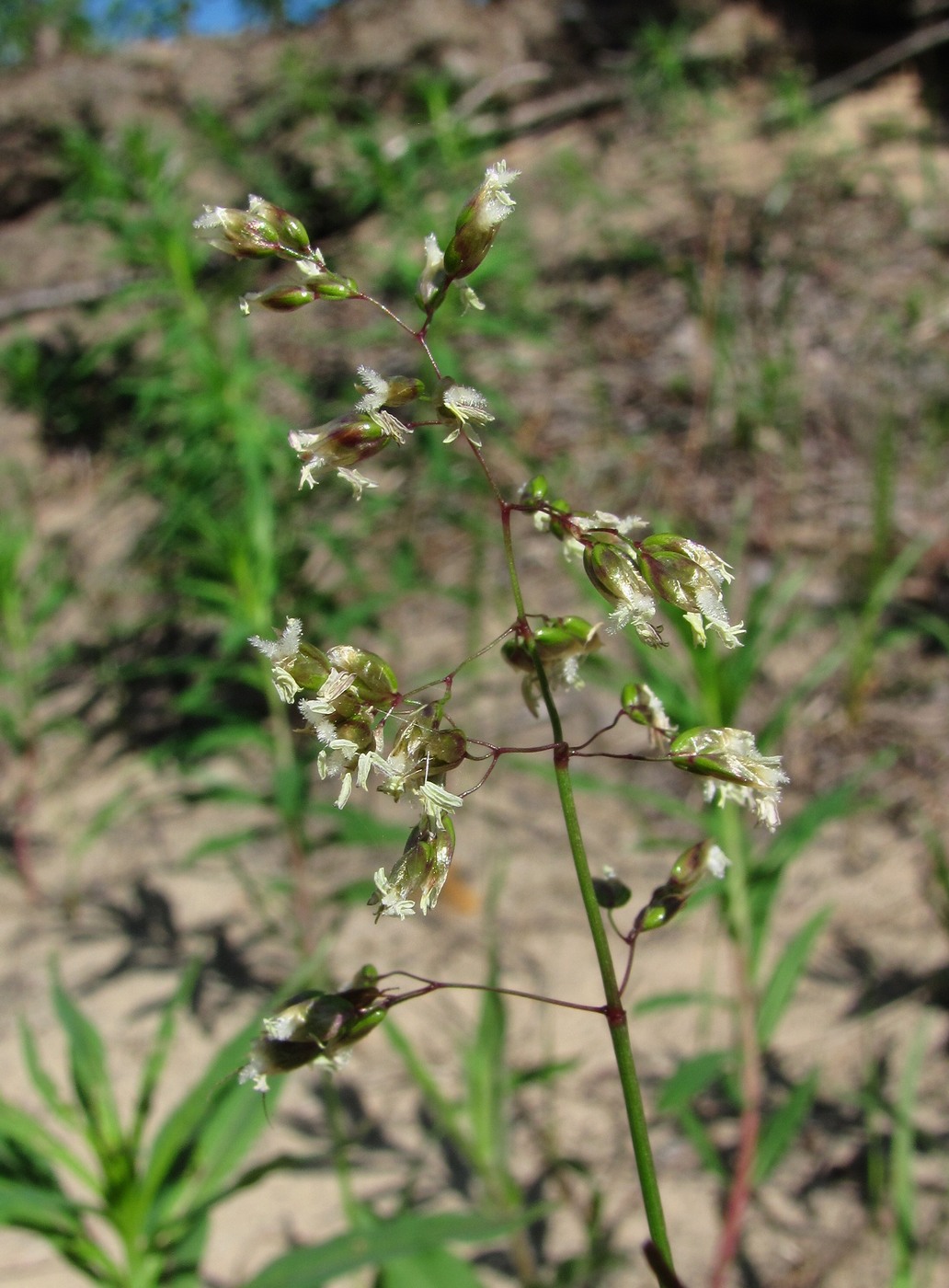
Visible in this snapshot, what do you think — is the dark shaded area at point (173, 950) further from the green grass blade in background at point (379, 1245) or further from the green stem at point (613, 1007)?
the green stem at point (613, 1007)

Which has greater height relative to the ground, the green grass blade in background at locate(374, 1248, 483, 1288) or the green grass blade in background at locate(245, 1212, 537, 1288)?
the green grass blade in background at locate(245, 1212, 537, 1288)

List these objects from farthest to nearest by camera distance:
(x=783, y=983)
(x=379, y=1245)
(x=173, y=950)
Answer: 1. (x=173, y=950)
2. (x=783, y=983)
3. (x=379, y=1245)

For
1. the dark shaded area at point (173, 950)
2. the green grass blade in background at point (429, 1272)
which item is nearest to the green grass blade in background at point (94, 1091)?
the green grass blade in background at point (429, 1272)

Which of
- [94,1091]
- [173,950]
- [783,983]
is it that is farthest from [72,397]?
[783,983]

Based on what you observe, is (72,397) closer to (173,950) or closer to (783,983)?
(173,950)

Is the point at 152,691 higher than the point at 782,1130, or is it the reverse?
the point at 782,1130

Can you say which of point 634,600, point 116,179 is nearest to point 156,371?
point 116,179

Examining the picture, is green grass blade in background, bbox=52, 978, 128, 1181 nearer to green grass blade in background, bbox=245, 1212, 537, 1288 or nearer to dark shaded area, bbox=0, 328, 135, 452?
green grass blade in background, bbox=245, 1212, 537, 1288

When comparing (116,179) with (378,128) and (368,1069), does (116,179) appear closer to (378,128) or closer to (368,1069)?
(378,128)

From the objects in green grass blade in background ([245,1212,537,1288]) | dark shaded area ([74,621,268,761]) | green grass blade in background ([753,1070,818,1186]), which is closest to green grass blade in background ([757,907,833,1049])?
green grass blade in background ([753,1070,818,1186])

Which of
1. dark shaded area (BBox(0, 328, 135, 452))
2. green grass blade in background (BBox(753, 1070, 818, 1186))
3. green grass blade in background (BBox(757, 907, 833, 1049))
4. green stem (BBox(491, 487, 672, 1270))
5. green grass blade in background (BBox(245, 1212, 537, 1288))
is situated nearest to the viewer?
green stem (BBox(491, 487, 672, 1270))

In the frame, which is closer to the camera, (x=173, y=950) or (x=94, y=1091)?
(x=94, y=1091)
